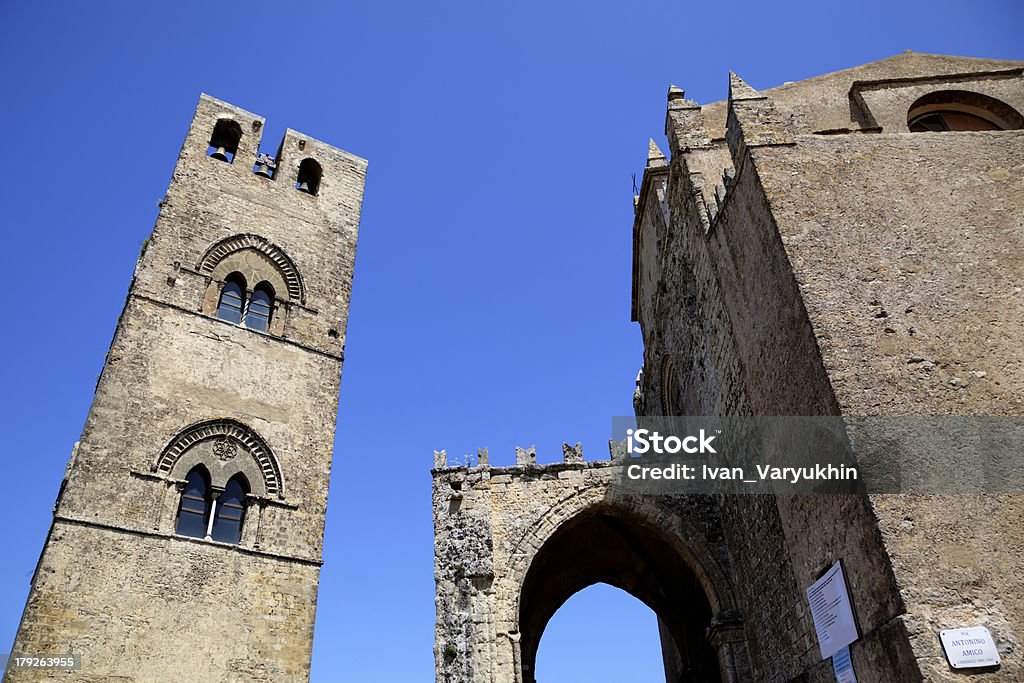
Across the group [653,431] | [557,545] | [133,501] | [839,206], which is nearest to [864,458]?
[839,206]

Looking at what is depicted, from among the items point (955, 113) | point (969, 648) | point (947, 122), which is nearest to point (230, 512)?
point (969, 648)

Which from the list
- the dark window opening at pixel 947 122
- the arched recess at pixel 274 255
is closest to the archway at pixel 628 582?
the arched recess at pixel 274 255

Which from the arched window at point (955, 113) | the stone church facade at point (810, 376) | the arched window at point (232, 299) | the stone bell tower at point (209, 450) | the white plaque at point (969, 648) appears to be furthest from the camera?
the arched window at point (232, 299)

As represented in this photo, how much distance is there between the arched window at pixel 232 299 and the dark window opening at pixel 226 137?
3.21 meters

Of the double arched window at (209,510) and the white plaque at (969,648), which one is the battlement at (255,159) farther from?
the white plaque at (969,648)

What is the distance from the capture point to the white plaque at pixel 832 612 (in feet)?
19.4

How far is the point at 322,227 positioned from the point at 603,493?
807 cm

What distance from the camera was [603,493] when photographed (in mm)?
10086

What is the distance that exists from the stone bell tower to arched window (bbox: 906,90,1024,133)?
33.3ft

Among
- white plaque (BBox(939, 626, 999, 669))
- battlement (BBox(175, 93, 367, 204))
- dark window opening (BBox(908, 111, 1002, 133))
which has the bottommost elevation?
white plaque (BBox(939, 626, 999, 669))

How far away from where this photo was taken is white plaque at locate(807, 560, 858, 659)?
5910 millimetres

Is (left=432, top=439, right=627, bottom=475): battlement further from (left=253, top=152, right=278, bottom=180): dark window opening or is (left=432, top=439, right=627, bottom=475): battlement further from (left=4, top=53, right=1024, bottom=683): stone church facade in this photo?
(left=253, top=152, right=278, bottom=180): dark window opening

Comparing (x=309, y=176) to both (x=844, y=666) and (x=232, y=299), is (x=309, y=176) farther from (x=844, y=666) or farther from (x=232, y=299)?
(x=844, y=666)

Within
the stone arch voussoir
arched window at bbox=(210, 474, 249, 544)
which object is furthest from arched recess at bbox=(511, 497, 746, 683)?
arched window at bbox=(210, 474, 249, 544)
